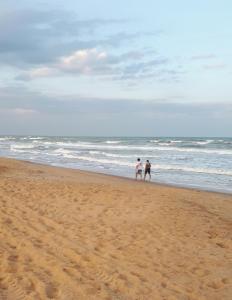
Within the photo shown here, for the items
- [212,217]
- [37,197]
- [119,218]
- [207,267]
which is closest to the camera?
[207,267]

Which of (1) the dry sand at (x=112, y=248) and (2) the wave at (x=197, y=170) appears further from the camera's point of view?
(2) the wave at (x=197, y=170)

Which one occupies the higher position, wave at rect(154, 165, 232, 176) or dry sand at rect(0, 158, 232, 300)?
dry sand at rect(0, 158, 232, 300)

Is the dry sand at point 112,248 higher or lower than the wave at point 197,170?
higher

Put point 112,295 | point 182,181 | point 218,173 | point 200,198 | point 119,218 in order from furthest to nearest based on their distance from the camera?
point 218,173 → point 182,181 → point 200,198 → point 119,218 → point 112,295

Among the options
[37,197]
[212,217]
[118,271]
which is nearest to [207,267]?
[118,271]

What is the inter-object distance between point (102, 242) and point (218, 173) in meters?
15.7

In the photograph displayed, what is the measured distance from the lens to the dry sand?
4.90m

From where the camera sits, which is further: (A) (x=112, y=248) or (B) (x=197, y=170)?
(B) (x=197, y=170)

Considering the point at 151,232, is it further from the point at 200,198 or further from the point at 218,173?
the point at 218,173

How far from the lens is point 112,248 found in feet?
21.3

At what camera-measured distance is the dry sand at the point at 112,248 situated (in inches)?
193

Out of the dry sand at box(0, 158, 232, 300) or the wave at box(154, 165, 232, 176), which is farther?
the wave at box(154, 165, 232, 176)

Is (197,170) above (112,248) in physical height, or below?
below

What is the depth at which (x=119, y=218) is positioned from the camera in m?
8.76
